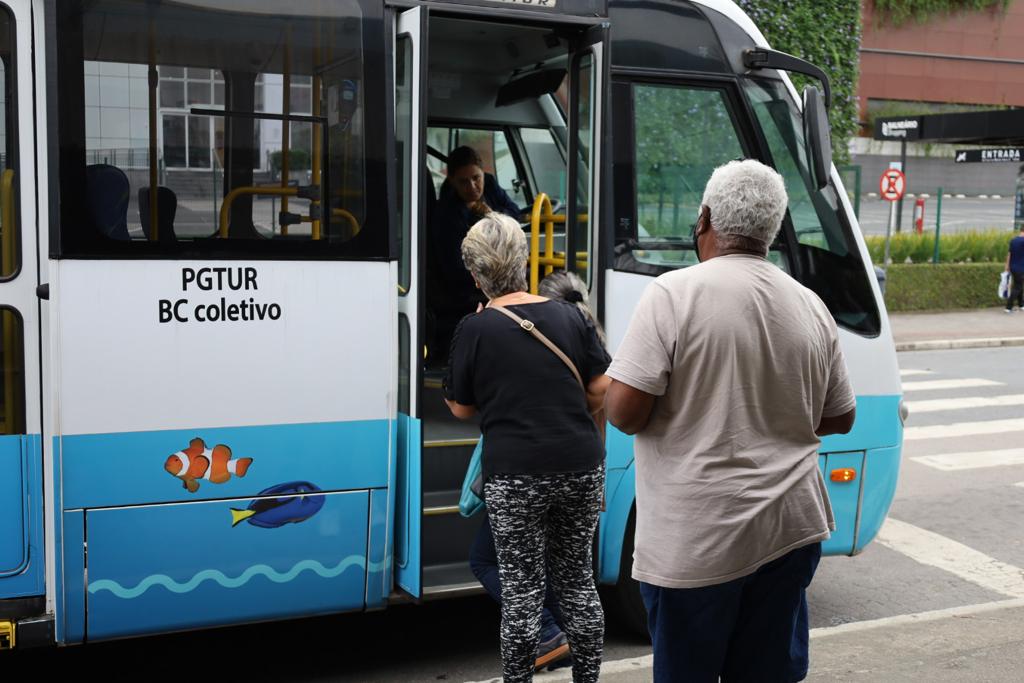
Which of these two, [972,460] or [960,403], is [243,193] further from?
[960,403]

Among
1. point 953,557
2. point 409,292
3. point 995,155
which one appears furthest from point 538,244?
point 995,155

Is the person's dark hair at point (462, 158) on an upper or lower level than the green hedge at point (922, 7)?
lower

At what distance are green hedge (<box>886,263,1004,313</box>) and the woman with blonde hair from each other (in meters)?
19.0

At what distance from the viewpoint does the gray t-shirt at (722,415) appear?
301cm

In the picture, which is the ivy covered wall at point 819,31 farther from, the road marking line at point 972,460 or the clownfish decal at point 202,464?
the clownfish decal at point 202,464

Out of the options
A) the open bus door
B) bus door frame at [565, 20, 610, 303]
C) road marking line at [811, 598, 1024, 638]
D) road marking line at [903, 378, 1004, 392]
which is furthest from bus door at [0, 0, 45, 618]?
road marking line at [903, 378, 1004, 392]

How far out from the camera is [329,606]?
465 centimetres

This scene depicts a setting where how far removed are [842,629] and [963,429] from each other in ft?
21.5

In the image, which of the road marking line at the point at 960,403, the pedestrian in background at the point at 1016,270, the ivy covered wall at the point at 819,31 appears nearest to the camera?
the road marking line at the point at 960,403

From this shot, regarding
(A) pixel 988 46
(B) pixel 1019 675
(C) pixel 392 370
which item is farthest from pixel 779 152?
(A) pixel 988 46

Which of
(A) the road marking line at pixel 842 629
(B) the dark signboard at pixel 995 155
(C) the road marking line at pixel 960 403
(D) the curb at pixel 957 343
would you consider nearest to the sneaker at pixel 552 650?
(A) the road marking line at pixel 842 629

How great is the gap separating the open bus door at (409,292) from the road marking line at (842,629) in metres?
0.66

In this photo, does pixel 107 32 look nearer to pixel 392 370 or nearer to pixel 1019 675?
pixel 392 370

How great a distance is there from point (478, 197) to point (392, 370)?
6.07 feet
